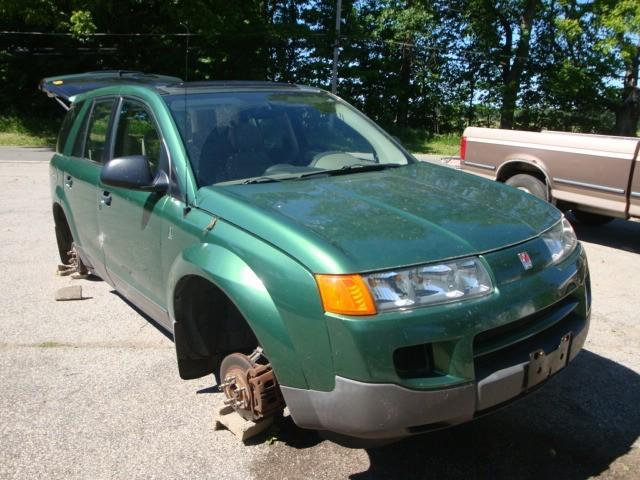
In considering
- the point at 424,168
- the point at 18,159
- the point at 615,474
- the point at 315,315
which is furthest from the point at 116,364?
the point at 18,159

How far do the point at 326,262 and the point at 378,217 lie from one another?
490 millimetres

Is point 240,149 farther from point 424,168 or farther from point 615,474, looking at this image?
point 615,474

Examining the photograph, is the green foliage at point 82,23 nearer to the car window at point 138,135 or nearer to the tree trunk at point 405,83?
the tree trunk at point 405,83

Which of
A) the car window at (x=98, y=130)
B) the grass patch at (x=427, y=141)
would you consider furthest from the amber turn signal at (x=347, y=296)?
the grass patch at (x=427, y=141)

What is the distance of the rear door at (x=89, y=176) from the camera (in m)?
4.19

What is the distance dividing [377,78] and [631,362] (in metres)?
25.0

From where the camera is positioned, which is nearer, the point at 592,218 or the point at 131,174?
the point at 131,174

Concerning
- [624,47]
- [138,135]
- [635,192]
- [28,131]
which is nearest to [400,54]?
[624,47]

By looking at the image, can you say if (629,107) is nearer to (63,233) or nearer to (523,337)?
(63,233)

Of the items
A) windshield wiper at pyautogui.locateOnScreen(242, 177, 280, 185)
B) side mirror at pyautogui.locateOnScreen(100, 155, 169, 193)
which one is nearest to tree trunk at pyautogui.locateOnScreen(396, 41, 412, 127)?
windshield wiper at pyautogui.locateOnScreen(242, 177, 280, 185)

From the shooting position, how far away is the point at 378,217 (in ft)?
8.70

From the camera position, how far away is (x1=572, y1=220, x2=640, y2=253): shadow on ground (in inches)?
287

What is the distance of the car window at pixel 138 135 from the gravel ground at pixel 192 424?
4.56 feet

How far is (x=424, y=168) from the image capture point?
3736mm
